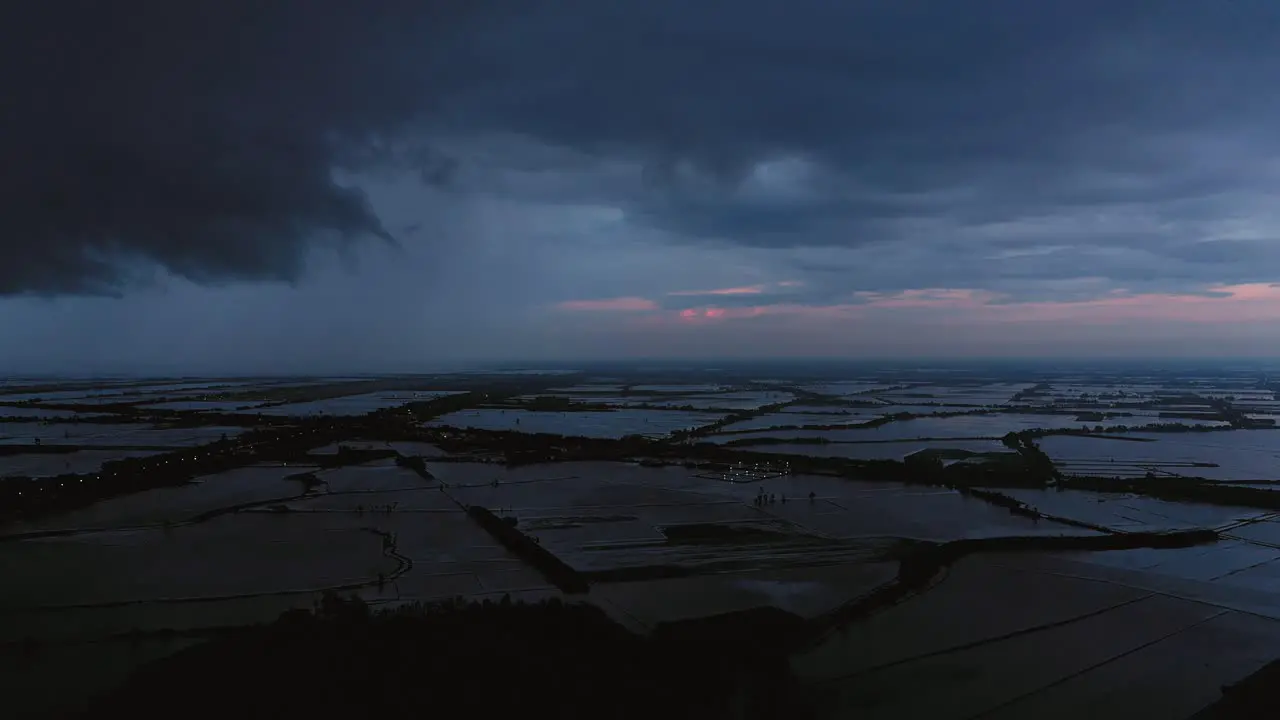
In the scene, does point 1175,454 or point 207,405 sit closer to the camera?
point 1175,454

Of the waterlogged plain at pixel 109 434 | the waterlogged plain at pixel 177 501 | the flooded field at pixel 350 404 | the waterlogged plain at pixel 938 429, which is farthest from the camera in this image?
the flooded field at pixel 350 404

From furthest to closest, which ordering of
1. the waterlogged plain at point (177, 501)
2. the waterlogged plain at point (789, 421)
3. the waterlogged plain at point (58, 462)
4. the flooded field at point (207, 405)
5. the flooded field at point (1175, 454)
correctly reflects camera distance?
1. the flooded field at point (207, 405)
2. the waterlogged plain at point (789, 421)
3. the flooded field at point (1175, 454)
4. the waterlogged plain at point (58, 462)
5. the waterlogged plain at point (177, 501)

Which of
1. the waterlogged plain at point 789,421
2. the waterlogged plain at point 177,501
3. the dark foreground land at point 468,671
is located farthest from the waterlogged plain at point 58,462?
the waterlogged plain at point 789,421

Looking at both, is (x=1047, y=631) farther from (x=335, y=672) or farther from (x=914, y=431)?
(x=914, y=431)

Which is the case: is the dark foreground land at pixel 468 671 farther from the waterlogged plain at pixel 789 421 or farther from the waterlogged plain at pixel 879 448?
the waterlogged plain at pixel 789 421

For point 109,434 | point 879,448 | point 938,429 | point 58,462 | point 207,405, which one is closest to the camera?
point 58,462

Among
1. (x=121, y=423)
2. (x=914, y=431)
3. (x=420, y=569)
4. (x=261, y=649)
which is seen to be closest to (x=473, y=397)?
(x=121, y=423)

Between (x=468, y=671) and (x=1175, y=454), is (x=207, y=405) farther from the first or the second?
(x=1175, y=454)

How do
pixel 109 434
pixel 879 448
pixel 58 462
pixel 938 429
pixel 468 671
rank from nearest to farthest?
pixel 468 671 → pixel 58 462 → pixel 879 448 → pixel 109 434 → pixel 938 429

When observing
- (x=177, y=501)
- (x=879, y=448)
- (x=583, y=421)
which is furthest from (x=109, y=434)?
(x=879, y=448)
